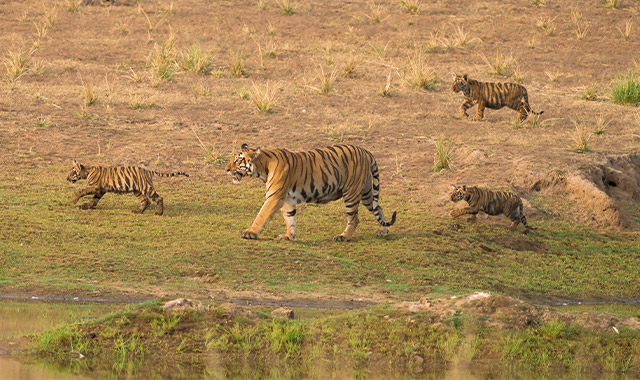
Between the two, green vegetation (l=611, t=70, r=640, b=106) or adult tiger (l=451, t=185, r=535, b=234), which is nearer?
adult tiger (l=451, t=185, r=535, b=234)

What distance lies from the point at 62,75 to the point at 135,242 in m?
9.18

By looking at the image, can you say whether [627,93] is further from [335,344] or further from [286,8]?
[335,344]

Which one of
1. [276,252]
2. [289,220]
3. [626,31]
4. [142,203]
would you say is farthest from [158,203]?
[626,31]

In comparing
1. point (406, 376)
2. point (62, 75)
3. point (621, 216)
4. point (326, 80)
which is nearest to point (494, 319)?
point (406, 376)

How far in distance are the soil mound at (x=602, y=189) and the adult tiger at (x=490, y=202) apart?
1345 millimetres

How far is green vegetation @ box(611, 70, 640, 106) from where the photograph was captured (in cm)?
2161

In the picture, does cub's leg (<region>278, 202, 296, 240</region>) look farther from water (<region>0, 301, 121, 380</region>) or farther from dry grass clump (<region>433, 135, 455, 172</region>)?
dry grass clump (<region>433, 135, 455, 172</region>)

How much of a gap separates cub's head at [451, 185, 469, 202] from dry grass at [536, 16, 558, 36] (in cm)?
1271

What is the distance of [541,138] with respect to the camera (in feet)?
62.5

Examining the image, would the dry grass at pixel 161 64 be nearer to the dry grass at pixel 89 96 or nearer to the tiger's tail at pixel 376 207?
the dry grass at pixel 89 96

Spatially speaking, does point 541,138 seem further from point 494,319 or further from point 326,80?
point 494,319

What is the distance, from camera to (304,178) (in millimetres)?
13297

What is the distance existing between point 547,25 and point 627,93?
5.42 m

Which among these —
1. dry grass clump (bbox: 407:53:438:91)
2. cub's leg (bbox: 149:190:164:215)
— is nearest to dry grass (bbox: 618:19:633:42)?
dry grass clump (bbox: 407:53:438:91)
